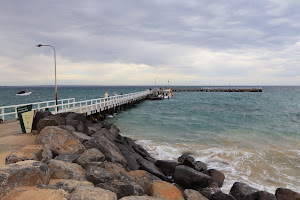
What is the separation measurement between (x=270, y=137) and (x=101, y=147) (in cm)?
1573

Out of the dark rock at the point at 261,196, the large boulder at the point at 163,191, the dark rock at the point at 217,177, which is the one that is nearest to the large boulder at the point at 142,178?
the large boulder at the point at 163,191

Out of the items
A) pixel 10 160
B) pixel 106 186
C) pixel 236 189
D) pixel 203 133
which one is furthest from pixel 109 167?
pixel 203 133

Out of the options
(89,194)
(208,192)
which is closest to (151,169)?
(208,192)

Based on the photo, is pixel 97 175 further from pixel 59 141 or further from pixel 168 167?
pixel 168 167

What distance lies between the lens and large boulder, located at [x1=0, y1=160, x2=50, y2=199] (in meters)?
3.94

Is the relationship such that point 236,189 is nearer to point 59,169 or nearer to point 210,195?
point 210,195

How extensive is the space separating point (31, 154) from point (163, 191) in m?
3.81

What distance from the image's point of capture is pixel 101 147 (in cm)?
733

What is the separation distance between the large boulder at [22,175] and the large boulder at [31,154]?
1.26 meters

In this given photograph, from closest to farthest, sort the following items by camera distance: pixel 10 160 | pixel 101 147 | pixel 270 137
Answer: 1. pixel 10 160
2. pixel 101 147
3. pixel 270 137

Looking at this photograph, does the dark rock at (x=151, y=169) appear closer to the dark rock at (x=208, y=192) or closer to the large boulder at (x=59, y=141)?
the dark rock at (x=208, y=192)

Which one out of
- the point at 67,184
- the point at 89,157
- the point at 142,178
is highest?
the point at 89,157

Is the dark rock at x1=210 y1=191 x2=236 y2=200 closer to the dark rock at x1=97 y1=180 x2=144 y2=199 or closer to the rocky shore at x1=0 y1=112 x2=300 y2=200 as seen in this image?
the rocky shore at x1=0 y1=112 x2=300 y2=200

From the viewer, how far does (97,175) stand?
5125 millimetres
